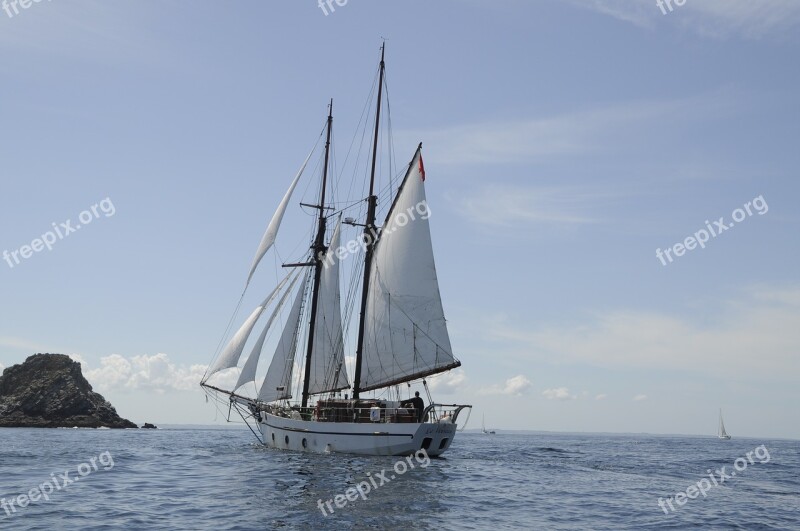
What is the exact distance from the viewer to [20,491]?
31703 mm

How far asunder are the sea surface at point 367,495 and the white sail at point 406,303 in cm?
713

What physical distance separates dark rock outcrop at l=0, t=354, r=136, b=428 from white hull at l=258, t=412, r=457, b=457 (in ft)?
360

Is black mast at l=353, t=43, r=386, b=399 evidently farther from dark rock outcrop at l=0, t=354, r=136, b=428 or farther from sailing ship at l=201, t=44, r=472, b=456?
dark rock outcrop at l=0, t=354, r=136, b=428

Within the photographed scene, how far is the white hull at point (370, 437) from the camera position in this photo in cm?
4578

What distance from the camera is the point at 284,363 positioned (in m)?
57.3

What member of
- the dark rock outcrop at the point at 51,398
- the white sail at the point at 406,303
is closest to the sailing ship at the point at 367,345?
the white sail at the point at 406,303

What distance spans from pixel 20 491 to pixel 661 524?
1097 inches

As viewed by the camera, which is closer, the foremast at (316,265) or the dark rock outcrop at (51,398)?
the foremast at (316,265)

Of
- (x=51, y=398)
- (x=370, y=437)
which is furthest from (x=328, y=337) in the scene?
(x=51, y=398)

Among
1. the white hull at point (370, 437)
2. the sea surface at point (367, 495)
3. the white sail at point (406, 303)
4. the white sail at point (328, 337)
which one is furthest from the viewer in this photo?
the white sail at point (328, 337)

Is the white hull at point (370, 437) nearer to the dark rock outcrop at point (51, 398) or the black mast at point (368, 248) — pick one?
the black mast at point (368, 248)

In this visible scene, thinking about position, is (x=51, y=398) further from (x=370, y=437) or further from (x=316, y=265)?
(x=370, y=437)

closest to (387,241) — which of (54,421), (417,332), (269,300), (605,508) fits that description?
(417,332)

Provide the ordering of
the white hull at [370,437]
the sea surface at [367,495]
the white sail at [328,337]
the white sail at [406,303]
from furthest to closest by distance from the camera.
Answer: the white sail at [328,337] → the white sail at [406,303] → the white hull at [370,437] → the sea surface at [367,495]
